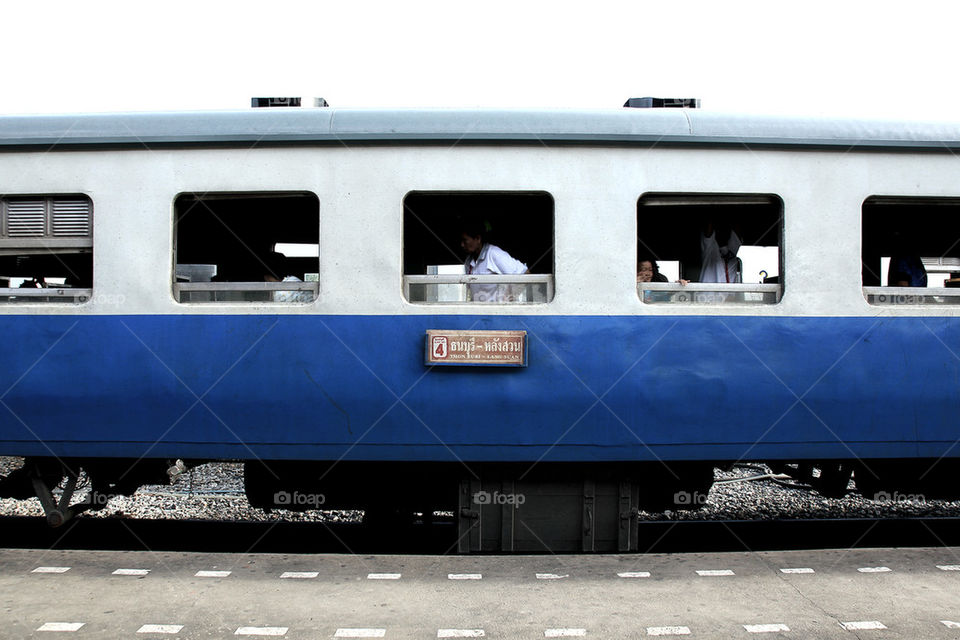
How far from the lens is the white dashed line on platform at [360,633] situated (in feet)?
11.1

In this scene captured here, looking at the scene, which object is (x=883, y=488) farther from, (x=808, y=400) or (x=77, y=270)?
(x=77, y=270)

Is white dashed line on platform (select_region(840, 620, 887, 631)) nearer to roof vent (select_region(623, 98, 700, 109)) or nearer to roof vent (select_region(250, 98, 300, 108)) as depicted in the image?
roof vent (select_region(623, 98, 700, 109))

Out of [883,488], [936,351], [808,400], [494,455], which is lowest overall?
[883,488]

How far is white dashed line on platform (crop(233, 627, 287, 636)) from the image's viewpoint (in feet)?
11.2

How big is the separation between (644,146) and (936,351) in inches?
88.3

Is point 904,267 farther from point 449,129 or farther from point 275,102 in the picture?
point 275,102

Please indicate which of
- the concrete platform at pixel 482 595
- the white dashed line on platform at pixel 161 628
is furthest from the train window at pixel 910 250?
the white dashed line on platform at pixel 161 628

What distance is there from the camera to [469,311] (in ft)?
14.7

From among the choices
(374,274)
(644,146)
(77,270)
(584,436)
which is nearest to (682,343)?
(584,436)

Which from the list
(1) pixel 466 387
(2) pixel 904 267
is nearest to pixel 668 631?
(1) pixel 466 387

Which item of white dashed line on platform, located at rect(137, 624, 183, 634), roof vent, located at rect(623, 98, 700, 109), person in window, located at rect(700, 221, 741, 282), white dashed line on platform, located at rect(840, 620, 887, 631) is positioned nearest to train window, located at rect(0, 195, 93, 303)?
white dashed line on platform, located at rect(137, 624, 183, 634)

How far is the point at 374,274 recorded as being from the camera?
4516 millimetres

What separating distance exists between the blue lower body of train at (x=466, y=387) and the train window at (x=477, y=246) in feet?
0.71

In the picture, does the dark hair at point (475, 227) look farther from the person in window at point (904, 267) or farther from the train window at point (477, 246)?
the person in window at point (904, 267)
